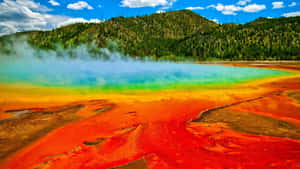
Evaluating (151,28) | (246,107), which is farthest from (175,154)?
(151,28)

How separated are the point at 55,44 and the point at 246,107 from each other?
160893 mm

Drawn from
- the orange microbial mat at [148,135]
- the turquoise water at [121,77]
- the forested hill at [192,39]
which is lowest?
the orange microbial mat at [148,135]

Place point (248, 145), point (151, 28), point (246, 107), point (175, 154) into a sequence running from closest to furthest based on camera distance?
point (175, 154) → point (248, 145) → point (246, 107) → point (151, 28)

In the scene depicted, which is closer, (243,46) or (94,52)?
(243,46)

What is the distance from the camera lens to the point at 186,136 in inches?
198

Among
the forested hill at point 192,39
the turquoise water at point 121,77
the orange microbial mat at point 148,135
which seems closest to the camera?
the orange microbial mat at point 148,135

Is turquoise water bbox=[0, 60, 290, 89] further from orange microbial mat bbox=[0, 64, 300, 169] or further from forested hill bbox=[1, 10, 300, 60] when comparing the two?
forested hill bbox=[1, 10, 300, 60]

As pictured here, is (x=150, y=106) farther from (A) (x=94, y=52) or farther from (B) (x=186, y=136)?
(A) (x=94, y=52)

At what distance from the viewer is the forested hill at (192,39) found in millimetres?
90625

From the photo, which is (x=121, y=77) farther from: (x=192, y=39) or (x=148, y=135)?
(x=192, y=39)

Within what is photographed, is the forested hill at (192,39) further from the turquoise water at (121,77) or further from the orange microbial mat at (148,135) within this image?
the orange microbial mat at (148,135)

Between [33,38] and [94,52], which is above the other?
[33,38]

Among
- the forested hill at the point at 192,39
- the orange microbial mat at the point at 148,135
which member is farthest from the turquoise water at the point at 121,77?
the forested hill at the point at 192,39

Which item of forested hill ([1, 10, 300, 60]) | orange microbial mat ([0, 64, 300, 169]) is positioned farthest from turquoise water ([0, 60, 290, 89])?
forested hill ([1, 10, 300, 60])
